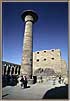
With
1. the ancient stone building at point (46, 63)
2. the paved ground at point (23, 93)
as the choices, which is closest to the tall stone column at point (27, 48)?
the paved ground at point (23, 93)

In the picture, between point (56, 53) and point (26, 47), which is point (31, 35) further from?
point (56, 53)

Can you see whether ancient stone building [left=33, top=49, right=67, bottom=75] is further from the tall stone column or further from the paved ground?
the paved ground

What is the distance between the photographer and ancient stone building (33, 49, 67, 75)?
9.22 metres

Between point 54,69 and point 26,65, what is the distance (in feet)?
11.1

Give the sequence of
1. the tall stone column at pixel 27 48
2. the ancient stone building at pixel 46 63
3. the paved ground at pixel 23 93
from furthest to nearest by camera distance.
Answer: the ancient stone building at pixel 46 63 → the tall stone column at pixel 27 48 → the paved ground at pixel 23 93

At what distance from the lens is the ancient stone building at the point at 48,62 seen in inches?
363

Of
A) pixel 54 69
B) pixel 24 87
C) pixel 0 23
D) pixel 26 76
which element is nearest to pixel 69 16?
pixel 0 23

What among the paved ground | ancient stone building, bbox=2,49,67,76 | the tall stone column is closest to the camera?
the paved ground

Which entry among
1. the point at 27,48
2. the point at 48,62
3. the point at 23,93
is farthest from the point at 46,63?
the point at 23,93

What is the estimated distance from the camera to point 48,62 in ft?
32.3

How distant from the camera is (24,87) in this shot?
4.75 meters

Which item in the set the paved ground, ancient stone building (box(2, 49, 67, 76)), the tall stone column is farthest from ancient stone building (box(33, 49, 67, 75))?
the paved ground

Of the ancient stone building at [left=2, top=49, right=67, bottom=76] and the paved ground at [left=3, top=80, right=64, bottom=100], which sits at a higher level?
the ancient stone building at [left=2, top=49, right=67, bottom=76]

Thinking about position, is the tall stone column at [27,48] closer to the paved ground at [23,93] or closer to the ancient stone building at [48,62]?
the paved ground at [23,93]
